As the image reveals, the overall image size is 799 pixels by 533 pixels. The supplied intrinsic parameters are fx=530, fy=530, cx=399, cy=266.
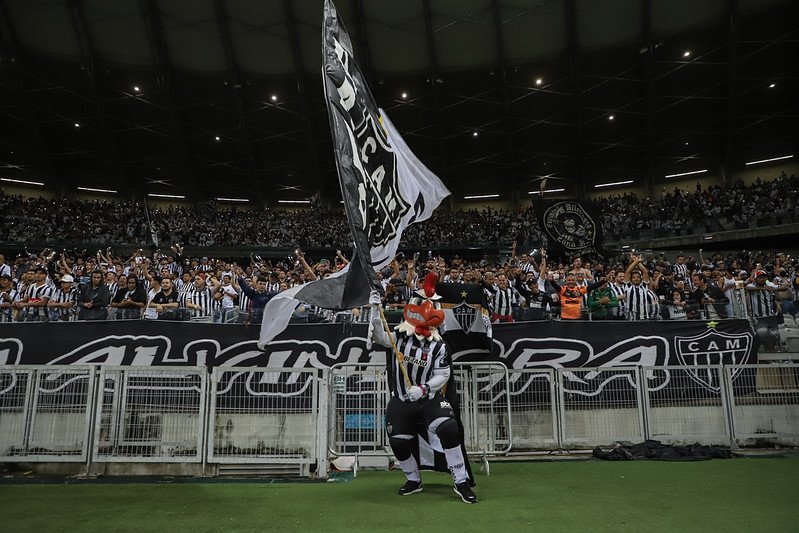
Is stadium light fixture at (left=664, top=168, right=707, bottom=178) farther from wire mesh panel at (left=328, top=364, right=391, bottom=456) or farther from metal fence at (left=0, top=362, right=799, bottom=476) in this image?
wire mesh panel at (left=328, top=364, right=391, bottom=456)

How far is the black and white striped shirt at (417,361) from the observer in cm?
543

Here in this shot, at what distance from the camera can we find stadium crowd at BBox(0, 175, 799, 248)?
2659cm

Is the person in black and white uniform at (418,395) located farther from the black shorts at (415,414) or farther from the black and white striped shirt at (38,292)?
the black and white striped shirt at (38,292)

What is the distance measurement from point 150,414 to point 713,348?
27.3ft

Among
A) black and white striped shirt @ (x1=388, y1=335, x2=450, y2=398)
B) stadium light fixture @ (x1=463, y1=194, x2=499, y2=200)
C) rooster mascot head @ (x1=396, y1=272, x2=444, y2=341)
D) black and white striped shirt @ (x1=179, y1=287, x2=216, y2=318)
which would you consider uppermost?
stadium light fixture @ (x1=463, y1=194, x2=499, y2=200)

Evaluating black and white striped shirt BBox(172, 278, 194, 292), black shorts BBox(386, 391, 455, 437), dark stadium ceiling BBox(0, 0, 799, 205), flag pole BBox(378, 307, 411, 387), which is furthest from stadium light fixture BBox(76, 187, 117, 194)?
black shorts BBox(386, 391, 455, 437)

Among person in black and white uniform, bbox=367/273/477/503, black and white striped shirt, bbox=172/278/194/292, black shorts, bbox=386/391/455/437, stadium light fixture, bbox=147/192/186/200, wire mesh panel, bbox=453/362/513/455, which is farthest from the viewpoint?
stadium light fixture, bbox=147/192/186/200

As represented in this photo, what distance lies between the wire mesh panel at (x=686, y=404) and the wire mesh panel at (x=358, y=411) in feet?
12.5

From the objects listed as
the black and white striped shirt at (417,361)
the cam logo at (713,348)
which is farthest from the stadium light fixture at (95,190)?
the cam logo at (713,348)

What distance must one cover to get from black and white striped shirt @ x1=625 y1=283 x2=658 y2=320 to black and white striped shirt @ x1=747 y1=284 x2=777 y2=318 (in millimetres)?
1893

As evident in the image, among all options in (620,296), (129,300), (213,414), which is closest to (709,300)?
(620,296)

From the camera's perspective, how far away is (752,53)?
929 inches

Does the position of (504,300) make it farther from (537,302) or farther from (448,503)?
(448,503)

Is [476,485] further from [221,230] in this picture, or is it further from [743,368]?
[221,230]
